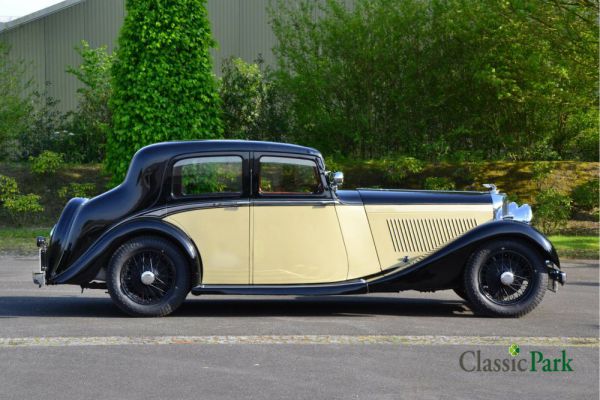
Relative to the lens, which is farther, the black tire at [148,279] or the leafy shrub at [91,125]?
the leafy shrub at [91,125]

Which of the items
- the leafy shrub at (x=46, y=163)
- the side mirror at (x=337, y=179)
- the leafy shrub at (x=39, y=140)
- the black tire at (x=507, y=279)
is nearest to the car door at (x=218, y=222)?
the side mirror at (x=337, y=179)

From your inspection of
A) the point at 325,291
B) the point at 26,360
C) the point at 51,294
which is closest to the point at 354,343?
the point at 325,291

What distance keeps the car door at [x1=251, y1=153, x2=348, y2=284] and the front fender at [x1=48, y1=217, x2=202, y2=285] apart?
600mm

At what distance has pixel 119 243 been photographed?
8.78 m

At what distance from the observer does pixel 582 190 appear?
1838 cm

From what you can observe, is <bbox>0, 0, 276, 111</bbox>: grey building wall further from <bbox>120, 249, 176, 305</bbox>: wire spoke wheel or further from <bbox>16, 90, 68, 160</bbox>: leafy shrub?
<bbox>120, 249, 176, 305</bbox>: wire spoke wheel

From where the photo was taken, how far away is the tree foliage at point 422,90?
61.8ft

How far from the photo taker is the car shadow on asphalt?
926cm

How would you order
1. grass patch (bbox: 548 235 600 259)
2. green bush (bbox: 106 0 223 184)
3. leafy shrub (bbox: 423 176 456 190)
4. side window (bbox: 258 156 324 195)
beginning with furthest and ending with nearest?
leafy shrub (bbox: 423 176 456 190) → green bush (bbox: 106 0 223 184) → grass patch (bbox: 548 235 600 259) → side window (bbox: 258 156 324 195)

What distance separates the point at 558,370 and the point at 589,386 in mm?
505

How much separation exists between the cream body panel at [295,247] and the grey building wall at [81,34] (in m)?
18.8

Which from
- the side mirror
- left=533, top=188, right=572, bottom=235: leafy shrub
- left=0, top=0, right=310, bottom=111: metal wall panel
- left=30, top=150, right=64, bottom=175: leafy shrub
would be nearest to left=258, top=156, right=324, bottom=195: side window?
the side mirror

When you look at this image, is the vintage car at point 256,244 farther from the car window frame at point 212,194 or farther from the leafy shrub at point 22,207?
the leafy shrub at point 22,207

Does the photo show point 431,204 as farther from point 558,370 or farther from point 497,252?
point 558,370
